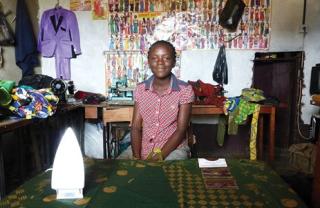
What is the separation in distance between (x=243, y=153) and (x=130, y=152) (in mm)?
2554

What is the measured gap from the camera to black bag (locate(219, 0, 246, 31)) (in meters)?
Result: 3.83

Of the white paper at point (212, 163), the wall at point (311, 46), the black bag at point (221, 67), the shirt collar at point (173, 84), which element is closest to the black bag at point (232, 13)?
the black bag at point (221, 67)

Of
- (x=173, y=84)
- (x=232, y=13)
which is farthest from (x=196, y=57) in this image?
(x=173, y=84)

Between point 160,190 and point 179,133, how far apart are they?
3.02 ft

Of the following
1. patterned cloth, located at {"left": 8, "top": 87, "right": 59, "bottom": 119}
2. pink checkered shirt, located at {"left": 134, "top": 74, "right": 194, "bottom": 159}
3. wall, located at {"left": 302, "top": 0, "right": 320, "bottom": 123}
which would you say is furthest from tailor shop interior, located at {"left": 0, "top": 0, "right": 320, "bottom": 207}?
pink checkered shirt, located at {"left": 134, "top": 74, "right": 194, "bottom": 159}

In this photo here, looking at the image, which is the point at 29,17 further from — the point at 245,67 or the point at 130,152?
the point at 245,67

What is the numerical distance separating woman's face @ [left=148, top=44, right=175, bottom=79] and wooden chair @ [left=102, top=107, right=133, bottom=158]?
1.41 metres

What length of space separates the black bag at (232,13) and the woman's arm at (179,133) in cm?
226

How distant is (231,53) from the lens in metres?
4.04

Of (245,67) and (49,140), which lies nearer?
(49,140)

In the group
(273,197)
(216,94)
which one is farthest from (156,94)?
(216,94)

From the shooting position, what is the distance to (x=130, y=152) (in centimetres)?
218

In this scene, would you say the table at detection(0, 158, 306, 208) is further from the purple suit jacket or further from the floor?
the purple suit jacket

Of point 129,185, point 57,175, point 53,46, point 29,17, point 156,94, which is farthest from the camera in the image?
point 53,46
